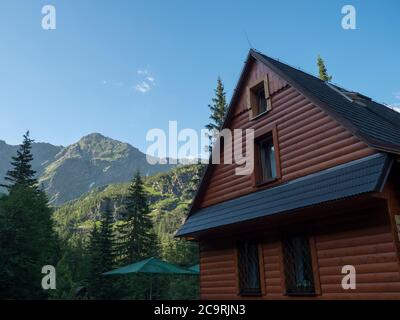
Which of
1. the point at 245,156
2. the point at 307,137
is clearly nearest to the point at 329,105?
the point at 307,137

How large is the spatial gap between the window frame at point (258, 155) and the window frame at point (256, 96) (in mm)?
634

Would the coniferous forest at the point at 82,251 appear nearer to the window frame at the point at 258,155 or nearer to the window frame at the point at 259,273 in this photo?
the window frame at the point at 259,273

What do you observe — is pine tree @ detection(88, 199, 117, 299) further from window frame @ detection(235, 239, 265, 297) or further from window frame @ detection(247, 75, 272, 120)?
window frame @ detection(247, 75, 272, 120)

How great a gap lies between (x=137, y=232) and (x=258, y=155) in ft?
87.8

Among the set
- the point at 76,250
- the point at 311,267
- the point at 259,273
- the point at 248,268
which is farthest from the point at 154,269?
the point at 76,250

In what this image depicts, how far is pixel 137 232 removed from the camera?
35344 millimetres

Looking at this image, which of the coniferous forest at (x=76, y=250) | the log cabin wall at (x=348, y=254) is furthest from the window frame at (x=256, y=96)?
the coniferous forest at (x=76, y=250)

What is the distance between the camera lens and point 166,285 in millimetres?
27438

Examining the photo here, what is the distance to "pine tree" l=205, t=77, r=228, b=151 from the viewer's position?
33.6m

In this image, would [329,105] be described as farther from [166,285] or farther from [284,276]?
[166,285]

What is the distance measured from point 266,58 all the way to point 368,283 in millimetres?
7784

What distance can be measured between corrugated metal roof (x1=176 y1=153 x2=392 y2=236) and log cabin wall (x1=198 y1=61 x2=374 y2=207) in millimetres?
319

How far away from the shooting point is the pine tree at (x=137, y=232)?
34.5m

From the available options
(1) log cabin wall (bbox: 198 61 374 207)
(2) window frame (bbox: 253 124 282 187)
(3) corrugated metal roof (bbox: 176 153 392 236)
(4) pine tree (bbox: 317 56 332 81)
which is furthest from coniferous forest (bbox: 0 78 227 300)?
(4) pine tree (bbox: 317 56 332 81)
